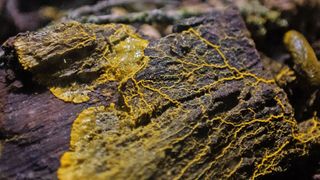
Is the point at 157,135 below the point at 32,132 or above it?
below

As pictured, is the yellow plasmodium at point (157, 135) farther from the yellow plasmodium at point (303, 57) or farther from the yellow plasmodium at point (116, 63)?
the yellow plasmodium at point (303, 57)

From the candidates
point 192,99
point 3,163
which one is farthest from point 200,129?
point 3,163

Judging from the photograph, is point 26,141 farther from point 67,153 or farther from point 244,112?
point 244,112

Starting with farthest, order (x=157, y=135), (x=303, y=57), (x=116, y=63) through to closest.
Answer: (x=303, y=57) < (x=116, y=63) < (x=157, y=135)

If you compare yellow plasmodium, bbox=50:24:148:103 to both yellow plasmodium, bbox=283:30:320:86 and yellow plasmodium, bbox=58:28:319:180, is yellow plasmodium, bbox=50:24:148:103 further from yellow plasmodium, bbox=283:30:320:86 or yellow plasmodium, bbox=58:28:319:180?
yellow plasmodium, bbox=283:30:320:86

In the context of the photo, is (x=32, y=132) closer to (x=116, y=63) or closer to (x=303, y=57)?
(x=116, y=63)

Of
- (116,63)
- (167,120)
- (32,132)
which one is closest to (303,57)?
(167,120)
